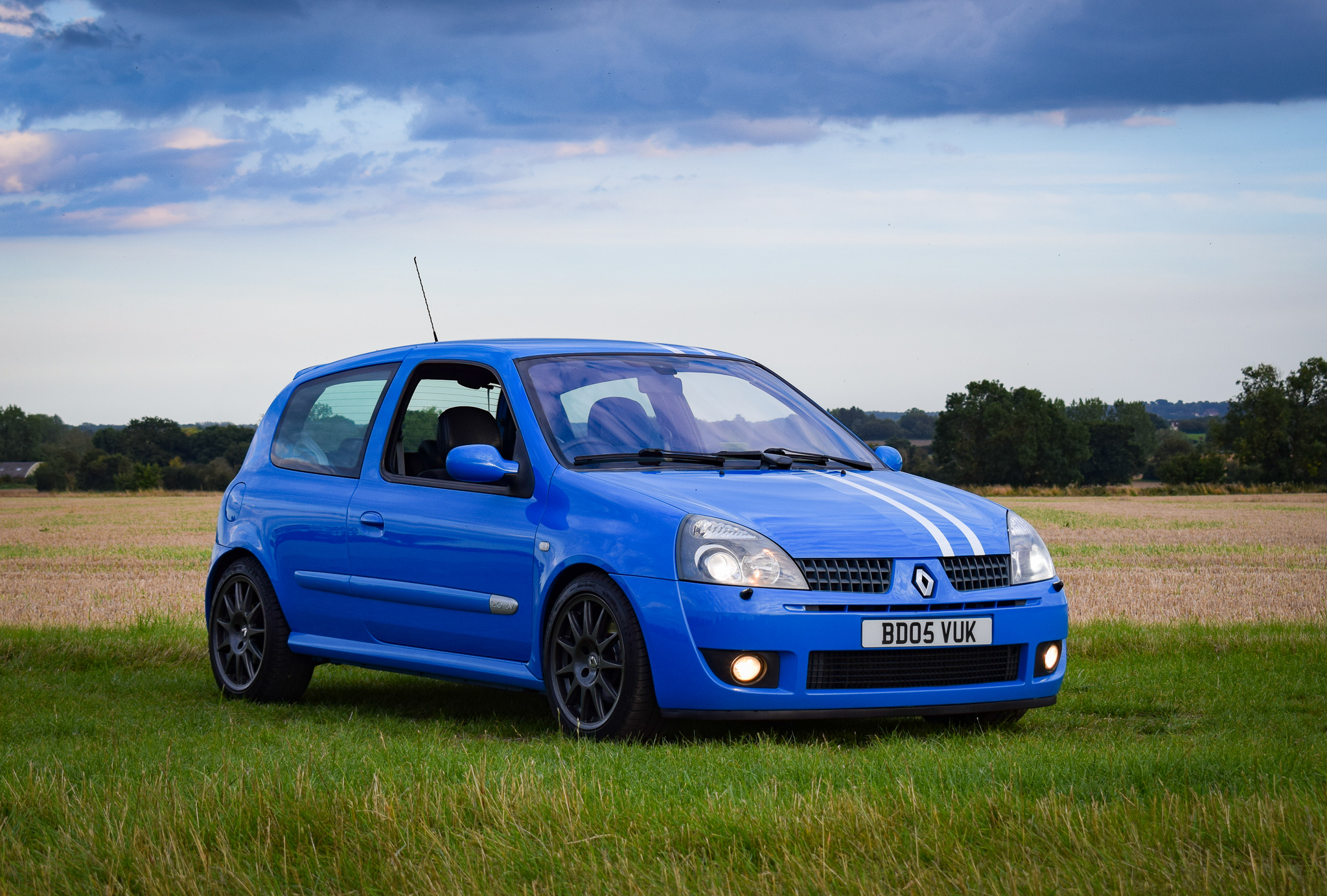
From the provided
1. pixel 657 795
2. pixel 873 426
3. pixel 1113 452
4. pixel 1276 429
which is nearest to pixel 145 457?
pixel 873 426

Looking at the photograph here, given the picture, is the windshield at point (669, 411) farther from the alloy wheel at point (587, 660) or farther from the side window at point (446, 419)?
the alloy wheel at point (587, 660)

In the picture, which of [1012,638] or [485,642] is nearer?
[1012,638]

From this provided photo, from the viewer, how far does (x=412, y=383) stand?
8.16 m

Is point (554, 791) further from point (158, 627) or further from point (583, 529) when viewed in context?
point (158, 627)

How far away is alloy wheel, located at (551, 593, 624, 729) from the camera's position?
629cm

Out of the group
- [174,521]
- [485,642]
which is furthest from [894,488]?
[174,521]

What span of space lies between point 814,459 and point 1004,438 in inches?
4263

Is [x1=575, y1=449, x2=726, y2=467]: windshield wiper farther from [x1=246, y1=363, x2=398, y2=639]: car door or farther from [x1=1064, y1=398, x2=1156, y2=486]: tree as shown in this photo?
[x1=1064, y1=398, x2=1156, y2=486]: tree

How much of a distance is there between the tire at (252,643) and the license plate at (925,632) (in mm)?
3684

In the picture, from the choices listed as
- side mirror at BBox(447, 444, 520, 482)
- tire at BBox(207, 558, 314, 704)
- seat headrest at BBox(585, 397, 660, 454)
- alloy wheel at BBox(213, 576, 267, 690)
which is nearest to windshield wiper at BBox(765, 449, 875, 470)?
seat headrest at BBox(585, 397, 660, 454)

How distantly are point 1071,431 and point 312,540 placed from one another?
377 feet

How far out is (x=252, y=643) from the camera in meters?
8.59

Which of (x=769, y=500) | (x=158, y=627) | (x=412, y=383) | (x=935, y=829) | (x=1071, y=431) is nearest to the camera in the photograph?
(x=935, y=829)

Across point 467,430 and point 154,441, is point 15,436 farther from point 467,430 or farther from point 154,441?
point 467,430
